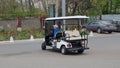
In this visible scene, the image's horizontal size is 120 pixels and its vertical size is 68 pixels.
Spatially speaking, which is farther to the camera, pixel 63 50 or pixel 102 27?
pixel 102 27

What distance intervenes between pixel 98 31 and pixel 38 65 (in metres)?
25.3

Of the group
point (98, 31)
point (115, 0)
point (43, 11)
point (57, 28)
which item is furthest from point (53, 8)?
point (57, 28)

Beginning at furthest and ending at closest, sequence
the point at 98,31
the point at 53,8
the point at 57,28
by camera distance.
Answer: the point at 53,8, the point at 98,31, the point at 57,28

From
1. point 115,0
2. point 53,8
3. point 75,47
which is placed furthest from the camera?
point 115,0

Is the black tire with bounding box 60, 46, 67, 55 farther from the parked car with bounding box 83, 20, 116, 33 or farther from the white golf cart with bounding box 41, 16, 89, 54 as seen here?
the parked car with bounding box 83, 20, 116, 33

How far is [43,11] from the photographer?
1812 inches

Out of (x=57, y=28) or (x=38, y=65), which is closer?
(x=38, y=65)

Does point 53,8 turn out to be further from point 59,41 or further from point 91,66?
point 91,66

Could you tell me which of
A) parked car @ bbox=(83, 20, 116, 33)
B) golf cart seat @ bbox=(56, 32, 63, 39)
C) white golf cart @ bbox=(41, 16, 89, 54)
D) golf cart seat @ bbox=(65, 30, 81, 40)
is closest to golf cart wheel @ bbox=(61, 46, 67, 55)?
white golf cart @ bbox=(41, 16, 89, 54)

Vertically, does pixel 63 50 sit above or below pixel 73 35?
below

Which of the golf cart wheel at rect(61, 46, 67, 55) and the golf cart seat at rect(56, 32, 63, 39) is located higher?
the golf cart seat at rect(56, 32, 63, 39)

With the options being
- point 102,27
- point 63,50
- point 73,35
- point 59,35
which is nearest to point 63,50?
point 63,50

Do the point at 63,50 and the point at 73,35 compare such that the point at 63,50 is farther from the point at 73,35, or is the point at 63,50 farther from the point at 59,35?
the point at 59,35

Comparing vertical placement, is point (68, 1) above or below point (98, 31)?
above
